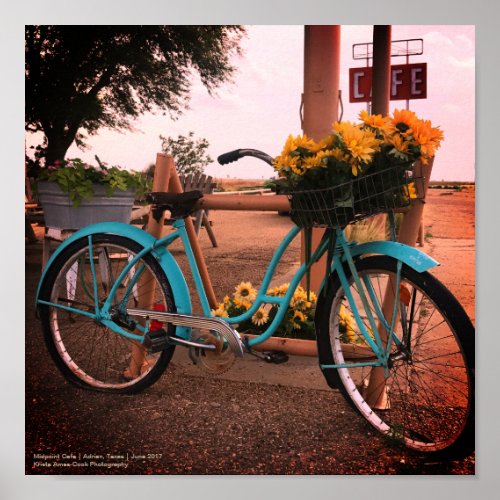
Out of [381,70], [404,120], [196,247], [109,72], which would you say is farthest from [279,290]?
[109,72]

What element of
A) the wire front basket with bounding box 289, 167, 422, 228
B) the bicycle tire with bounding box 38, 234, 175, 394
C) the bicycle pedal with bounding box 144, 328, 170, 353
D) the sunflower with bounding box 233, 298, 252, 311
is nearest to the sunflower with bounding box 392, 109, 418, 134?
the wire front basket with bounding box 289, 167, 422, 228

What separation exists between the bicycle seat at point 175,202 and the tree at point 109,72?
1.23 ft

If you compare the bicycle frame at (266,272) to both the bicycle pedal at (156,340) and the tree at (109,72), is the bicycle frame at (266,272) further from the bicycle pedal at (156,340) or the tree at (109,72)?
the tree at (109,72)

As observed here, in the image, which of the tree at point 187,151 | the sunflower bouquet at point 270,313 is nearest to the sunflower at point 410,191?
the sunflower bouquet at point 270,313

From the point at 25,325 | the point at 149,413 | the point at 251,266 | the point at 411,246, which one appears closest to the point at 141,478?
the point at 149,413

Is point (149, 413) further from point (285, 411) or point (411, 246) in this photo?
point (411, 246)

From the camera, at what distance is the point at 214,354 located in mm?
2877

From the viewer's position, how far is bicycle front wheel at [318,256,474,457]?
8.06ft

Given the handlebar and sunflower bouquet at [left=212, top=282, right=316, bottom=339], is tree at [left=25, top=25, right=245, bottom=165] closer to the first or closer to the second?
the handlebar

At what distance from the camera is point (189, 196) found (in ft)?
9.37

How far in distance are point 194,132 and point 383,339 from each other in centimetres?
116

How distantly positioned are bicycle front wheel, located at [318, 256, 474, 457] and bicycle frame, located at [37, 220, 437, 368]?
1.4 inches

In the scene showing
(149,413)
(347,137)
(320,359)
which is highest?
(347,137)

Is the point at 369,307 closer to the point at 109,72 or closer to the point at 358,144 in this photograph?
the point at 358,144
